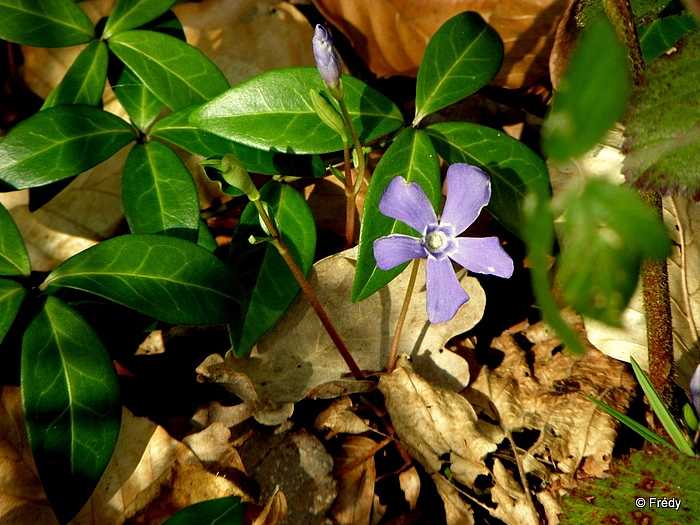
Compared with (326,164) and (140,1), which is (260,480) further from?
(140,1)

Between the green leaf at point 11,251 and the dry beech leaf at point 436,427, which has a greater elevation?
the green leaf at point 11,251

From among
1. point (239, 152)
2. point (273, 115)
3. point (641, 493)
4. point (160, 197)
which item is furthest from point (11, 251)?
point (641, 493)

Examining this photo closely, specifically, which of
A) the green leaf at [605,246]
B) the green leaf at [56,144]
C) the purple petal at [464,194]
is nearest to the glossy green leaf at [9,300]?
the green leaf at [56,144]

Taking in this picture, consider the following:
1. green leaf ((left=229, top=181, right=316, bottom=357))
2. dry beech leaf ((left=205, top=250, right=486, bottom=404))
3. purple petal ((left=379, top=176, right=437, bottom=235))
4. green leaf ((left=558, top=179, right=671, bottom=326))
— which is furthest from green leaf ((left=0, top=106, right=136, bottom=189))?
green leaf ((left=558, top=179, right=671, bottom=326))

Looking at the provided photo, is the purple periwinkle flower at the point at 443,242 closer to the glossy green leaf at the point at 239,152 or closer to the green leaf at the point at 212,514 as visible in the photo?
the glossy green leaf at the point at 239,152

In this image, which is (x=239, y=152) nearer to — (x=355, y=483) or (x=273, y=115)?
(x=273, y=115)
